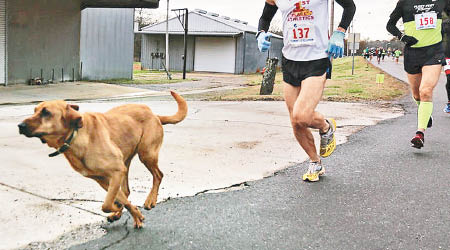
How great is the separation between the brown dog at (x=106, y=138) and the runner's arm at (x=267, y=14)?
7.52 feet

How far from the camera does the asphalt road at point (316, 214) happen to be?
3125 mm

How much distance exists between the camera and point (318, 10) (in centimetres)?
446

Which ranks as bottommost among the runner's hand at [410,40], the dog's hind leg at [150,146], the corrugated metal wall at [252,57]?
the dog's hind leg at [150,146]

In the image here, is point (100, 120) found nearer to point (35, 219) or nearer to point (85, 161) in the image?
point (85, 161)

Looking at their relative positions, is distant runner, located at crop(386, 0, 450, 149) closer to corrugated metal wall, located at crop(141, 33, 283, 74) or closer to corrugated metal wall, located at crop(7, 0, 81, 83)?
corrugated metal wall, located at crop(7, 0, 81, 83)

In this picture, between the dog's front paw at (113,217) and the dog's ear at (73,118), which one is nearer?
the dog's ear at (73,118)

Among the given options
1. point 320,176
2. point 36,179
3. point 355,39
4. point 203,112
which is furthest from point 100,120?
point 355,39

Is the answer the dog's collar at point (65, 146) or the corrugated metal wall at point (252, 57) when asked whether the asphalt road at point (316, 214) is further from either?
the corrugated metal wall at point (252, 57)

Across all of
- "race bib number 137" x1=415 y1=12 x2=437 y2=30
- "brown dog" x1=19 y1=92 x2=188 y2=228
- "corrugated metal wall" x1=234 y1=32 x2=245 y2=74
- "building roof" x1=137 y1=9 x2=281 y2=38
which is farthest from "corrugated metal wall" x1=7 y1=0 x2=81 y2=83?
"corrugated metal wall" x1=234 y1=32 x2=245 y2=74

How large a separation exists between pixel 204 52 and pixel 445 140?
35.7 metres

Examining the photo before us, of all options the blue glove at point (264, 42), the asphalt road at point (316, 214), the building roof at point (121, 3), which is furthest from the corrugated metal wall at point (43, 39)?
the asphalt road at point (316, 214)

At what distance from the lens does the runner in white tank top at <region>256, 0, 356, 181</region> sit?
4461 millimetres

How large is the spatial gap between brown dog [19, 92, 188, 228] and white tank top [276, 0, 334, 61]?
5.83 feet

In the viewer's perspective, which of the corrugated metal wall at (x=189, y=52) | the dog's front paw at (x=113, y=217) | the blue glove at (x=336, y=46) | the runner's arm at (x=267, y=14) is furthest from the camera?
the corrugated metal wall at (x=189, y=52)
